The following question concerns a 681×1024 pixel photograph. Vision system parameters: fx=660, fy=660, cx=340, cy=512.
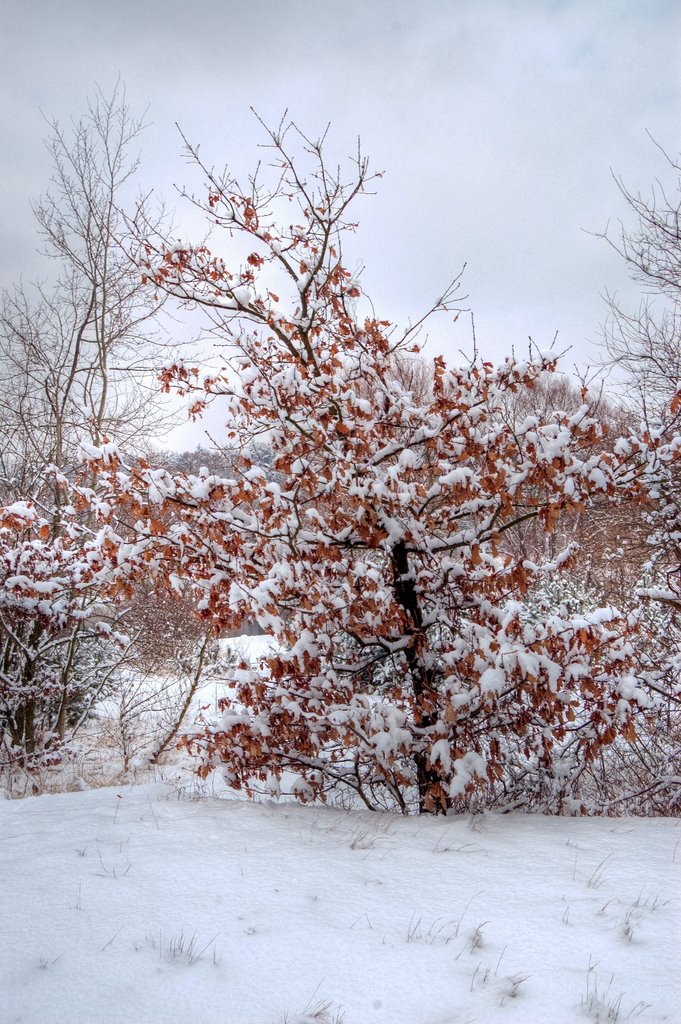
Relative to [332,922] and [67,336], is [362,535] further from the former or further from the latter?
[67,336]

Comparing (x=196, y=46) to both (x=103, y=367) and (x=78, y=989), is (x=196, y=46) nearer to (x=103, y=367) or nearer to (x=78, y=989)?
(x=103, y=367)

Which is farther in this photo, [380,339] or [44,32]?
[44,32]

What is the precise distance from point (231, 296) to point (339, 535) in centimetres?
183

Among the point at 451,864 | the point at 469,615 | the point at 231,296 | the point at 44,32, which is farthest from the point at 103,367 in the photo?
the point at 451,864

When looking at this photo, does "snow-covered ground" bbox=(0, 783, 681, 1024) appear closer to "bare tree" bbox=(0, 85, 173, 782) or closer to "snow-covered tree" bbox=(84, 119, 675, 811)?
"snow-covered tree" bbox=(84, 119, 675, 811)

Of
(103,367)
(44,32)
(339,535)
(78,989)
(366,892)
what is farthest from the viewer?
(103,367)

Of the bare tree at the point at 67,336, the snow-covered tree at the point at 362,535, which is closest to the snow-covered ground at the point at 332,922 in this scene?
the snow-covered tree at the point at 362,535

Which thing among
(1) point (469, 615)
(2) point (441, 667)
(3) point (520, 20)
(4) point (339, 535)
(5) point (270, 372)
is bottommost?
(2) point (441, 667)

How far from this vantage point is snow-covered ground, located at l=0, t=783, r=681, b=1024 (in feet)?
7.41

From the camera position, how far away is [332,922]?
9.05 feet

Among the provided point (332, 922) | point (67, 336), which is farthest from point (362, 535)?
point (67, 336)

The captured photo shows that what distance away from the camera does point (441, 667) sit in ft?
15.0

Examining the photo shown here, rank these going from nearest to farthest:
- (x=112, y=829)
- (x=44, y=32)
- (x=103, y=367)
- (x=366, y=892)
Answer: (x=366, y=892) → (x=112, y=829) → (x=44, y=32) → (x=103, y=367)

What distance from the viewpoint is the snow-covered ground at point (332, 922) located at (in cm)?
226
